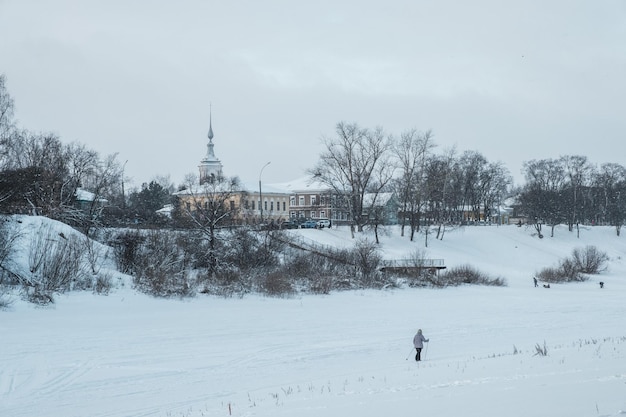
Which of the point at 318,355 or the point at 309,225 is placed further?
the point at 309,225

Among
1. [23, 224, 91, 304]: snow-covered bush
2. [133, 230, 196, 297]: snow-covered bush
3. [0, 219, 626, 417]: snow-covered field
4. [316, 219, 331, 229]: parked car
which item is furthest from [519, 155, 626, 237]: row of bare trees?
[23, 224, 91, 304]: snow-covered bush

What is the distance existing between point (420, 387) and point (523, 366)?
350 centimetres

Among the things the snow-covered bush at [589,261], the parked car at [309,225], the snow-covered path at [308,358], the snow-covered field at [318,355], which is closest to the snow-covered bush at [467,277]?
the snow-covered field at [318,355]

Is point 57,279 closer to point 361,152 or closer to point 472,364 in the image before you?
point 472,364

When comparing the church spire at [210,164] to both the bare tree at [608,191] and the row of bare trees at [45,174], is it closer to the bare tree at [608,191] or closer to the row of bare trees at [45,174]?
the row of bare trees at [45,174]

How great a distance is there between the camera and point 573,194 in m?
89.5

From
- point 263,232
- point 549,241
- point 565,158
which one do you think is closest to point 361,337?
point 263,232

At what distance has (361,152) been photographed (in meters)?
67.6

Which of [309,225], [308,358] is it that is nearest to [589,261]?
[309,225]

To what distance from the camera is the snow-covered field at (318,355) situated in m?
12.2

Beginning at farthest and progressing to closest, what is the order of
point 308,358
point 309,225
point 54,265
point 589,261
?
point 309,225 < point 589,261 < point 54,265 < point 308,358

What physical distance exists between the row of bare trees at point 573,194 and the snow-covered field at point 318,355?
128 ft

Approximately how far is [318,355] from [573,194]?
251ft

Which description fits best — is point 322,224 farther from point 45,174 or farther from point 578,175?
point 578,175
